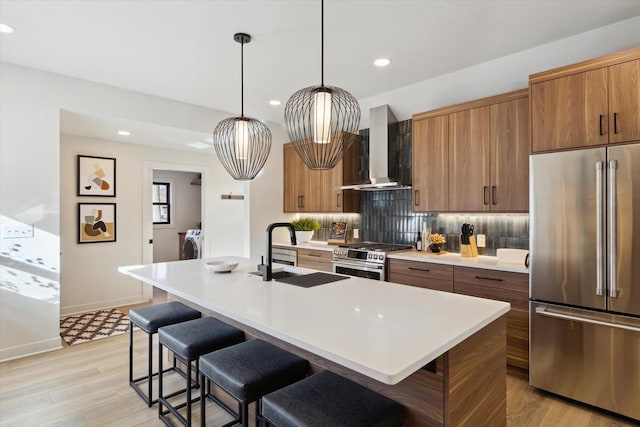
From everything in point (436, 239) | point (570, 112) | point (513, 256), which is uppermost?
point (570, 112)

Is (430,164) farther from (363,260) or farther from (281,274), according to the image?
(281,274)

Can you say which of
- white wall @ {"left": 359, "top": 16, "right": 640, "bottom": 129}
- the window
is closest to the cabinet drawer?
white wall @ {"left": 359, "top": 16, "right": 640, "bottom": 129}

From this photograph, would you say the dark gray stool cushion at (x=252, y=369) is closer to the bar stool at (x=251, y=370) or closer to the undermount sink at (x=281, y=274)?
the bar stool at (x=251, y=370)

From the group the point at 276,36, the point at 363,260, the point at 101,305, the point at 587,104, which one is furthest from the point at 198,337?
the point at 101,305

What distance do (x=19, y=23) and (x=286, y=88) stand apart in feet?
7.40

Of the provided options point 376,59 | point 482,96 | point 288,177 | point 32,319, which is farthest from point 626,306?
point 32,319

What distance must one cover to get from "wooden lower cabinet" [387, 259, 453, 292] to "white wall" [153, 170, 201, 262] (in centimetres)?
598

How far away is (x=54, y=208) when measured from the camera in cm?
343

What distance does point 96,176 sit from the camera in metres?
4.81

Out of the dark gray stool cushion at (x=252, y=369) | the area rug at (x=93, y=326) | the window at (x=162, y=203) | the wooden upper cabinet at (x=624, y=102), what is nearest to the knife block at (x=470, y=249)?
the wooden upper cabinet at (x=624, y=102)

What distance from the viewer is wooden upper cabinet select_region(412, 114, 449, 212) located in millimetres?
3449

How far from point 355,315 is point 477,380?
0.59m

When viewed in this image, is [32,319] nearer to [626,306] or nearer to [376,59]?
[376,59]

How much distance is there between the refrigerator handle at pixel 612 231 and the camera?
2182 millimetres
